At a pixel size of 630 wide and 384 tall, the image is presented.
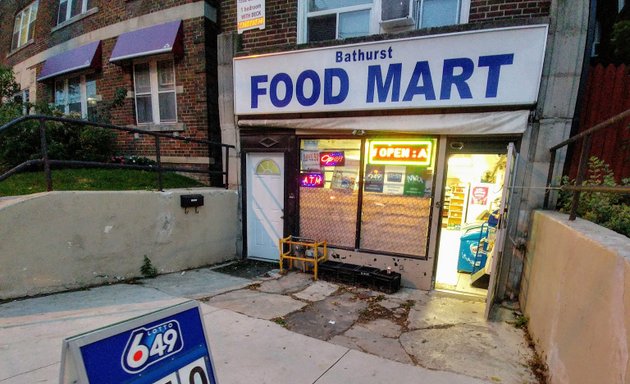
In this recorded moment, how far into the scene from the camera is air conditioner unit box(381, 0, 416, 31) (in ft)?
16.4

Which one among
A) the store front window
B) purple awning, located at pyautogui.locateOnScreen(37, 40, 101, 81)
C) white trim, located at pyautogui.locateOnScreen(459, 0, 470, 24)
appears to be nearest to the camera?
white trim, located at pyautogui.locateOnScreen(459, 0, 470, 24)

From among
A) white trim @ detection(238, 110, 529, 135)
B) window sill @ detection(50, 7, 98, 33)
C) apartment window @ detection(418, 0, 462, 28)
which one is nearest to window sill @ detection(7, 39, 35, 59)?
window sill @ detection(50, 7, 98, 33)

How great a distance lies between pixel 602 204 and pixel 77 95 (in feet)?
42.6

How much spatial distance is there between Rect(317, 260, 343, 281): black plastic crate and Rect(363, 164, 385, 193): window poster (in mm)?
1557

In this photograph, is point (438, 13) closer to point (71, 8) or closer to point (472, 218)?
point (472, 218)

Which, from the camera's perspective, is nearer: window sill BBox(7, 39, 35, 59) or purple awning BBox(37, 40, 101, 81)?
purple awning BBox(37, 40, 101, 81)

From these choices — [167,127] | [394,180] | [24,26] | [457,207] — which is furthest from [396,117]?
[24,26]

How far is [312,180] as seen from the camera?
6051 millimetres

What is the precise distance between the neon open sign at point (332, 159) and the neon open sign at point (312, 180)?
237 mm

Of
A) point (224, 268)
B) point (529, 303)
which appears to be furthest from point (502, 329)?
point (224, 268)

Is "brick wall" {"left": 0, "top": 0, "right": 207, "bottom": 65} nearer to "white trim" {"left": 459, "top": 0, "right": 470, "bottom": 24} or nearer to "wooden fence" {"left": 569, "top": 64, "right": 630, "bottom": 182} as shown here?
"white trim" {"left": 459, "top": 0, "right": 470, "bottom": 24}

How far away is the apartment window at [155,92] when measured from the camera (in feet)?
25.6

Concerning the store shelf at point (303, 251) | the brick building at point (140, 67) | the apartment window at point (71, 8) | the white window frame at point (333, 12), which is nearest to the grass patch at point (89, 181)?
the brick building at point (140, 67)

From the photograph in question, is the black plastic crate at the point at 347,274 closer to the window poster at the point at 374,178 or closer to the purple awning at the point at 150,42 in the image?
the window poster at the point at 374,178
